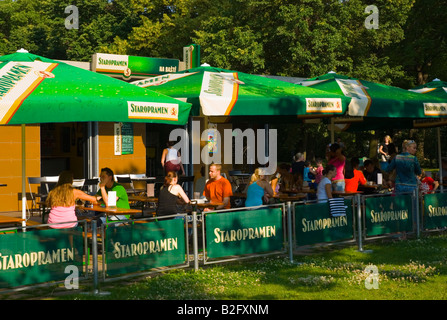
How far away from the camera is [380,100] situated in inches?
509

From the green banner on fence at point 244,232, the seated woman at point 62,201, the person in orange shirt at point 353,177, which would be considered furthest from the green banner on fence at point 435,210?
the seated woman at point 62,201

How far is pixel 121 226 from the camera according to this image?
824 centimetres

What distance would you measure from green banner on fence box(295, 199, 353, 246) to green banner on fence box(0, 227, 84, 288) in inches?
143

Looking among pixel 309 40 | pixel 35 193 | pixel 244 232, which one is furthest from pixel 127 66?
pixel 309 40

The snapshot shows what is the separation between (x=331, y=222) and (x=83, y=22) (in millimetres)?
38957

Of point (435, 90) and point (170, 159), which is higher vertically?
point (435, 90)

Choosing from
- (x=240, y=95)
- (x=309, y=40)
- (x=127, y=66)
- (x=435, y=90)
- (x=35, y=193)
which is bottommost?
(x=35, y=193)

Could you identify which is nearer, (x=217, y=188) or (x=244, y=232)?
(x=244, y=232)

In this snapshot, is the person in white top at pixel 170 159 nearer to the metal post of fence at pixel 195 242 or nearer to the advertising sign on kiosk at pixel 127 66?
the advertising sign on kiosk at pixel 127 66

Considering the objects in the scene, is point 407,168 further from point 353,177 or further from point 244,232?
point 244,232

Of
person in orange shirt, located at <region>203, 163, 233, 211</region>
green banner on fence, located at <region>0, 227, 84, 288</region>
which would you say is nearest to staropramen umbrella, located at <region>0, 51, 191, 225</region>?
green banner on fence, located at <region>0, 227, 84, 288</region>

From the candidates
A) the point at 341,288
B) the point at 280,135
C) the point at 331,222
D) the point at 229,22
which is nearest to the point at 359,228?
the point at 331,222

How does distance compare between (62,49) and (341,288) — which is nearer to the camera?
(341,288)
